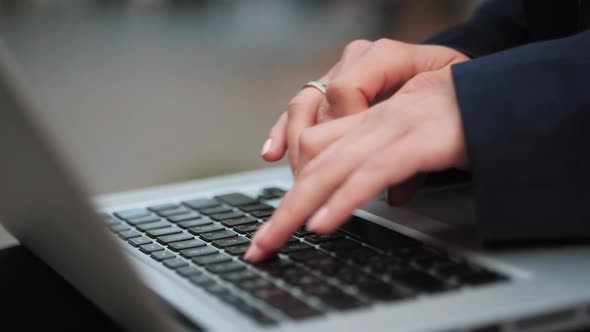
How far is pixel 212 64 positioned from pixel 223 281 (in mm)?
2770

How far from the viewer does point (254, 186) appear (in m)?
0.80

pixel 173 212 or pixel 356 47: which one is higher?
pixel 356 47

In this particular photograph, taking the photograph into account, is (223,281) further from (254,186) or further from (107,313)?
(254,186)

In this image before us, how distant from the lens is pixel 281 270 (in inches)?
20.6

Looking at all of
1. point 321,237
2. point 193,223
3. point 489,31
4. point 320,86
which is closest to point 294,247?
point 321,237

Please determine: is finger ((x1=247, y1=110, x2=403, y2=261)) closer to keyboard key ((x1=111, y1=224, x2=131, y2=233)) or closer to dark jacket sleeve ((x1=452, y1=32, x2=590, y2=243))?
dark jacket sleeve ((x1=452, y1=32, x2=590, y2=243))

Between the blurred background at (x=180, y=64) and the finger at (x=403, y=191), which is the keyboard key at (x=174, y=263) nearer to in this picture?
the finger at (x=403, y=191)

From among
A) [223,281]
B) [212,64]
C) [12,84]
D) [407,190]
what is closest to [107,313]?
[223,281]

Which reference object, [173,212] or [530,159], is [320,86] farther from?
[530,159]

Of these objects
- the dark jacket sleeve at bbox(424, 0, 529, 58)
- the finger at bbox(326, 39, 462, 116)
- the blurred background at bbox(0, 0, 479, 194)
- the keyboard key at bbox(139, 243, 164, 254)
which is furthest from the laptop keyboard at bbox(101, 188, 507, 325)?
the blurred background at bbox(0, 0, 479, 194)

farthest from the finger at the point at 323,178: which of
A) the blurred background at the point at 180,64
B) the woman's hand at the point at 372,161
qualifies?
the blurred background at the point at 180,64

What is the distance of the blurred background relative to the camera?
2471 mm

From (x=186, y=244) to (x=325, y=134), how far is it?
136 mm

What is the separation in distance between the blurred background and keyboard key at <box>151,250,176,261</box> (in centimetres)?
162
